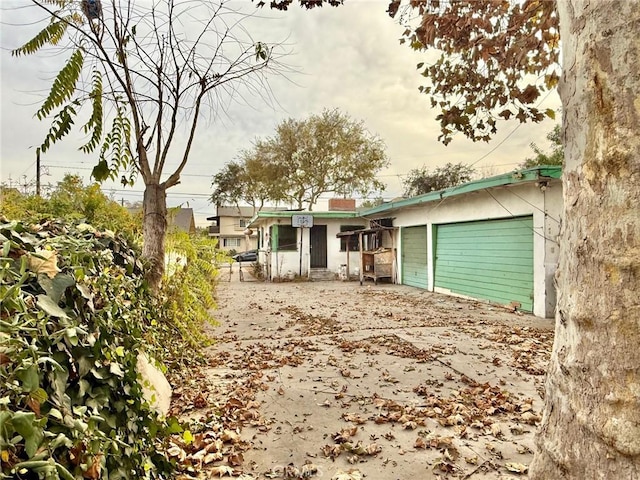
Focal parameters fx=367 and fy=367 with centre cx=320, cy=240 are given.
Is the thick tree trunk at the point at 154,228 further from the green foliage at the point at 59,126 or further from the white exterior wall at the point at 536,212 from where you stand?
the white exterior wall at the point at 536,212

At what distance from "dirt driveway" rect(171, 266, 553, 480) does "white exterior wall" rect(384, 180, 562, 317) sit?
3.73 feet

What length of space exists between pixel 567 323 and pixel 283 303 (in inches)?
370

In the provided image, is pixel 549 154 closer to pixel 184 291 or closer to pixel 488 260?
pixel 488 260

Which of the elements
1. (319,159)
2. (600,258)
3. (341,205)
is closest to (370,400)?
(600,258)

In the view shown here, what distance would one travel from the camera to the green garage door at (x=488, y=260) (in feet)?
28.9

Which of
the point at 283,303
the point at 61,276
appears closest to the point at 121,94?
the point at 61,276

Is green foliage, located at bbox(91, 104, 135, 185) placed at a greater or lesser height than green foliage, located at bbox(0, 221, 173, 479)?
greater

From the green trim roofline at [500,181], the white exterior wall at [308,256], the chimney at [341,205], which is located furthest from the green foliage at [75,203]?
the chimney at [341,205]

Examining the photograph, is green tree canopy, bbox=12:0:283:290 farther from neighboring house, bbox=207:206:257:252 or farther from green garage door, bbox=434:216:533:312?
neighboring house, bbox=207:206:257:252

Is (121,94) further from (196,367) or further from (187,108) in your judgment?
(196,367)

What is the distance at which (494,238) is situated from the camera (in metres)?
9.88

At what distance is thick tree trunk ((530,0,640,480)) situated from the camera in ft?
3.57

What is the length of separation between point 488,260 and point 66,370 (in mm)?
10355

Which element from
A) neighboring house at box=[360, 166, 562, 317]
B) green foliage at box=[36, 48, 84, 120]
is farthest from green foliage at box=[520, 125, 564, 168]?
green foliage at box=[36, 48, 84, 120]
